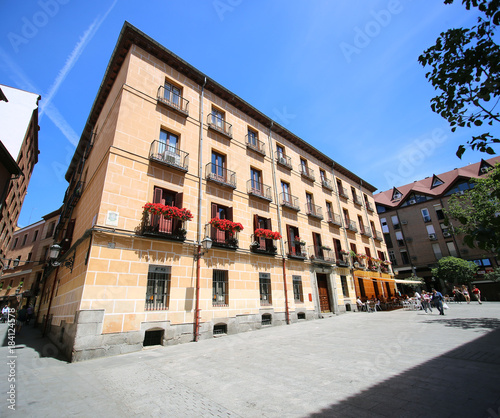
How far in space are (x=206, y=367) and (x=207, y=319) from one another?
5068 mm

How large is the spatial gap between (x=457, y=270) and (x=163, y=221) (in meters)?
37.9

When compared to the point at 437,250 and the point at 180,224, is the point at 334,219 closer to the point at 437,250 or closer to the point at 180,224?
the point at 180,224

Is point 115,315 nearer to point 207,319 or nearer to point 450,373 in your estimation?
point 207,319

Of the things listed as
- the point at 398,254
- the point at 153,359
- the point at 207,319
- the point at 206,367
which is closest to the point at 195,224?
the point at 207,319

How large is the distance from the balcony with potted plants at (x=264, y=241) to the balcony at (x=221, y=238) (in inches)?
64.6

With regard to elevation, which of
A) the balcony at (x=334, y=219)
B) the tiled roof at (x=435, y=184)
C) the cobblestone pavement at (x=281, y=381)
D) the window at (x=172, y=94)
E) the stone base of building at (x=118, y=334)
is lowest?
the cobblestone pavement at (x=281, y=381)

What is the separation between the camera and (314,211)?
21.0 metres

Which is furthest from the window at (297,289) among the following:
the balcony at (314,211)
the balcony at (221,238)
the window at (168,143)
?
the window at (168,143)

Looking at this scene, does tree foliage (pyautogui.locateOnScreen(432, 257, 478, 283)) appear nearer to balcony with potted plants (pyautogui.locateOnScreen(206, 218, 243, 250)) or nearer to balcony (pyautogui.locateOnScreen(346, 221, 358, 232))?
balcony (pyautogui.locateOnScreen(346, 221, 358, 232))

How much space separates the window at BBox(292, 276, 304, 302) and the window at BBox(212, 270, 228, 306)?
5801 millimetres

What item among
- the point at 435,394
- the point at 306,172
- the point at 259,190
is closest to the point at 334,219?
the point at 306,172

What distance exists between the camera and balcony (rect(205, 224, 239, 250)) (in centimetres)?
1273

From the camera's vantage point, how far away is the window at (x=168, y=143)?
41.2 ft

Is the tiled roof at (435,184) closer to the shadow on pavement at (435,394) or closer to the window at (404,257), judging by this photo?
the window at (404,257)
